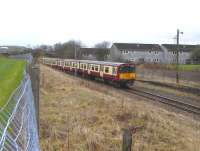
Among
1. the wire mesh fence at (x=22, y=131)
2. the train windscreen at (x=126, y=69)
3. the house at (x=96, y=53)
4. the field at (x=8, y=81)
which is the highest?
the wire mesh fence at (x=22, y=131)

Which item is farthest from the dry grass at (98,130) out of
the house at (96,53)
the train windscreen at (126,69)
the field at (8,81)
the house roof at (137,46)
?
the house roof at (137,46)

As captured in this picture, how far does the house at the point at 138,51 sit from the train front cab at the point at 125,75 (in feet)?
292

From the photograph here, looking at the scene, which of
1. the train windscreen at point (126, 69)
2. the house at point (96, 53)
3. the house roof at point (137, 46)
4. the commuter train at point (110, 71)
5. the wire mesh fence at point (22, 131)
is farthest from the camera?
the house roof at point (137, 46)

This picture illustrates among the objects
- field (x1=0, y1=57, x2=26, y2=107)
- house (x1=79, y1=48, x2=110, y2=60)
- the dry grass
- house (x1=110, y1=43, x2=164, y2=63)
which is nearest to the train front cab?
field (x1=0, y1=57, x2=26, y2=107)

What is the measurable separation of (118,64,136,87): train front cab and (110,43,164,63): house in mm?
88957

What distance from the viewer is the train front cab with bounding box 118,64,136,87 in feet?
124

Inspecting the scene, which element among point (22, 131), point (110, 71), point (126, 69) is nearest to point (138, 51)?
point (110, 71)

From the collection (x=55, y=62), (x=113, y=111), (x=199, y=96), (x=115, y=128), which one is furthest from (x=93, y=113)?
(x=55, y=62)

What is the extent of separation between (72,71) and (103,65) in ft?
57.4

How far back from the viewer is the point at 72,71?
59125mm

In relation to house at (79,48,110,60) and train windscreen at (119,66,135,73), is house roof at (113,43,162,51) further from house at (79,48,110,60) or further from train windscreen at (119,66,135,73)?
train windscreen at (119,66,135,73)

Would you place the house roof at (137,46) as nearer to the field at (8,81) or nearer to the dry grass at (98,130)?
the field at (8,81)

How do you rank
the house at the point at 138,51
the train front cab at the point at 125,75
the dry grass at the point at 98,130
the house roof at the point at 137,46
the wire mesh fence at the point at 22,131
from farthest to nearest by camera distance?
the house roof at the point at 137,46 → the house at the point at 138,51 → the train front cab at the point at 125,75 → the dry grass at the point at 98,130 → the wire mesh fence at the point at 22,131

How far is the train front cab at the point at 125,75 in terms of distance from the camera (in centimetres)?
3784
